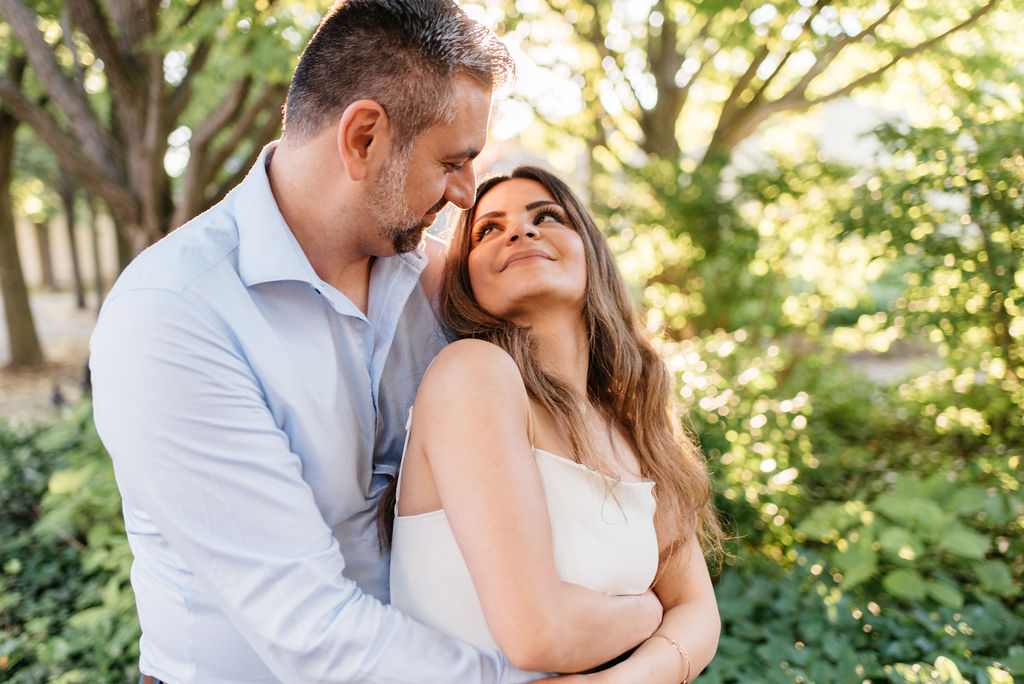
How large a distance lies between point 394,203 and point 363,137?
17cm

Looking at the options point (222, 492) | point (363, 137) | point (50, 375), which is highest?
point (363, 137)

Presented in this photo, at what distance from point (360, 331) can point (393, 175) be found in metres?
0.40

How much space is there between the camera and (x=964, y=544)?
3102mm

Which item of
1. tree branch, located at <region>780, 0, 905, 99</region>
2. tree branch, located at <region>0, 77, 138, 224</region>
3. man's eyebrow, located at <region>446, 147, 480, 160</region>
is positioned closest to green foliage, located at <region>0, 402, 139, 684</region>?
tree branch, located at <region>0, 77, 138, 224</region>

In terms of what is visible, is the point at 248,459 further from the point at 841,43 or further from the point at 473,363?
the point at 841,43

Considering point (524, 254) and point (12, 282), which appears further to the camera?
point (12, 282)

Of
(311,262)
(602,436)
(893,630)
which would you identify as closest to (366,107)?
(311,262)

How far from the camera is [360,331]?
6.09 feet

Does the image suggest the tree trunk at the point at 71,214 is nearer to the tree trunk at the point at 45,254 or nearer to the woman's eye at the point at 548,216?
the tree trunk at the point at 45,254

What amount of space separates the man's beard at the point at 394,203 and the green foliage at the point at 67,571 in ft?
7.78

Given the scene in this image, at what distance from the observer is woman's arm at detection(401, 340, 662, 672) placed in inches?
60.1

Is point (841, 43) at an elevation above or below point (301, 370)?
above

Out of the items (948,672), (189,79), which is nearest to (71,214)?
(189,79)

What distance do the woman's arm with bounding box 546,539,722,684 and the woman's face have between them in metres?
0.86
